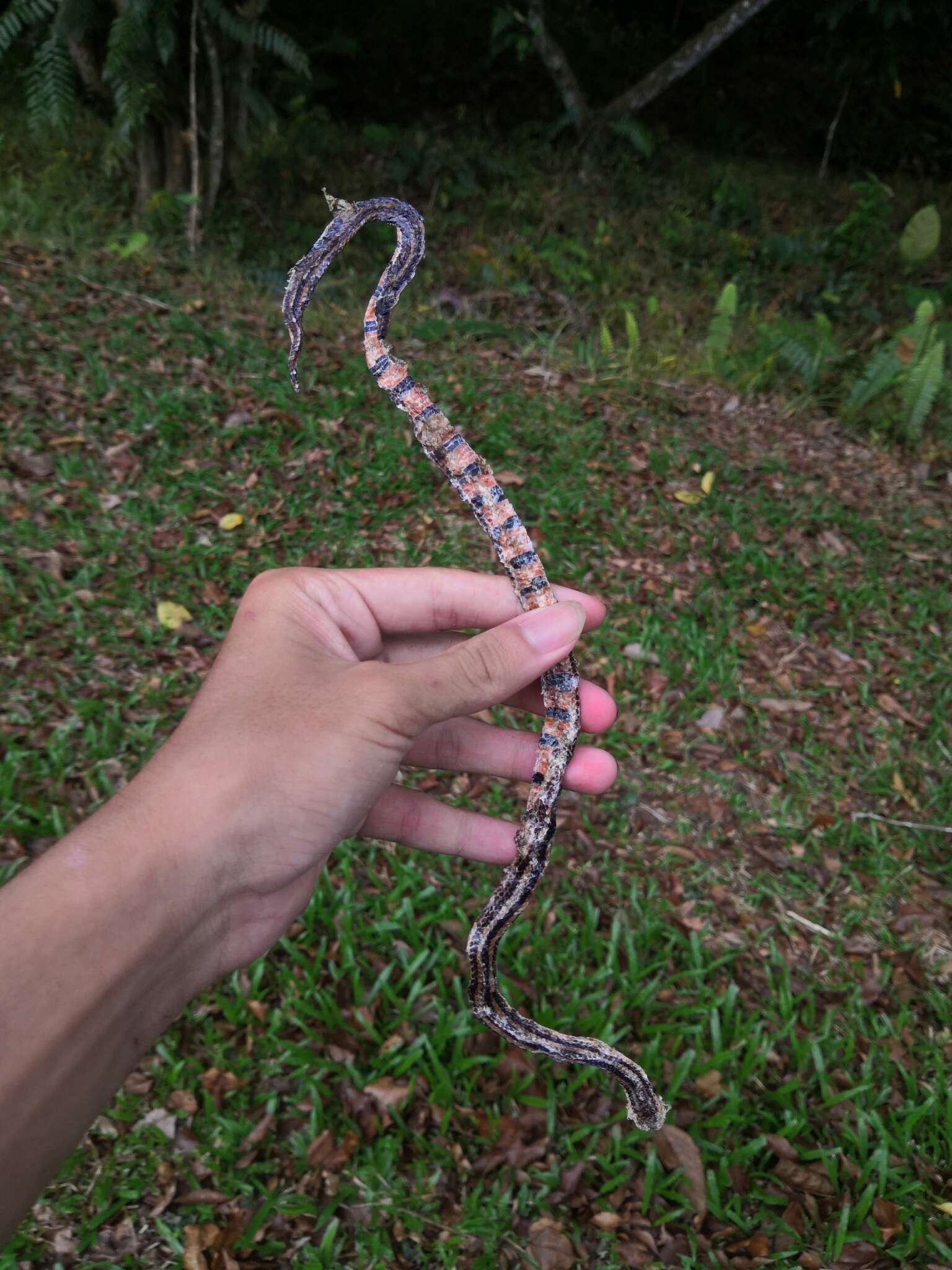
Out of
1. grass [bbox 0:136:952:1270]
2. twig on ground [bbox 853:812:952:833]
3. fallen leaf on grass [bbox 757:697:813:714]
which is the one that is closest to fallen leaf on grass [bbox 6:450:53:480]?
grass [bbox 0:136:952:1270]

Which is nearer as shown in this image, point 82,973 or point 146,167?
point 82,973

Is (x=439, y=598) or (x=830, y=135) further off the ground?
(x=830, y=135)

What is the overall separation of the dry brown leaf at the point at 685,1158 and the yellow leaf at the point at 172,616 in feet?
8.48

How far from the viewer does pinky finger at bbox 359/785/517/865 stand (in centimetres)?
213

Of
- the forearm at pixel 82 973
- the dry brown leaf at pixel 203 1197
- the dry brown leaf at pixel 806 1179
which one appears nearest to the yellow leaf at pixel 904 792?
the dry brown leaf at pixel 806 1179

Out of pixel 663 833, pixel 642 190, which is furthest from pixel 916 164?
pixel 663 833

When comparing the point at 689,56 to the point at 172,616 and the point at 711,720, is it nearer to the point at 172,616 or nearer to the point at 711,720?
the point at 711,720

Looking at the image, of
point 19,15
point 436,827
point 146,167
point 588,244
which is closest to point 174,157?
point 146,167

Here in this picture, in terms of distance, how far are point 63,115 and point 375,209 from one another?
14.3 feet

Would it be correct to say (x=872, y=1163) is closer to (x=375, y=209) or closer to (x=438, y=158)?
(x=375, y=209)

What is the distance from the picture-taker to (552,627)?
1.69 meters

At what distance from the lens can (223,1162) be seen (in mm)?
2203

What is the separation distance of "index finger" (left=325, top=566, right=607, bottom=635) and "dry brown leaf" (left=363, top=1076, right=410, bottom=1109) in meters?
1.30

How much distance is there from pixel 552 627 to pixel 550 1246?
5.36 feet
